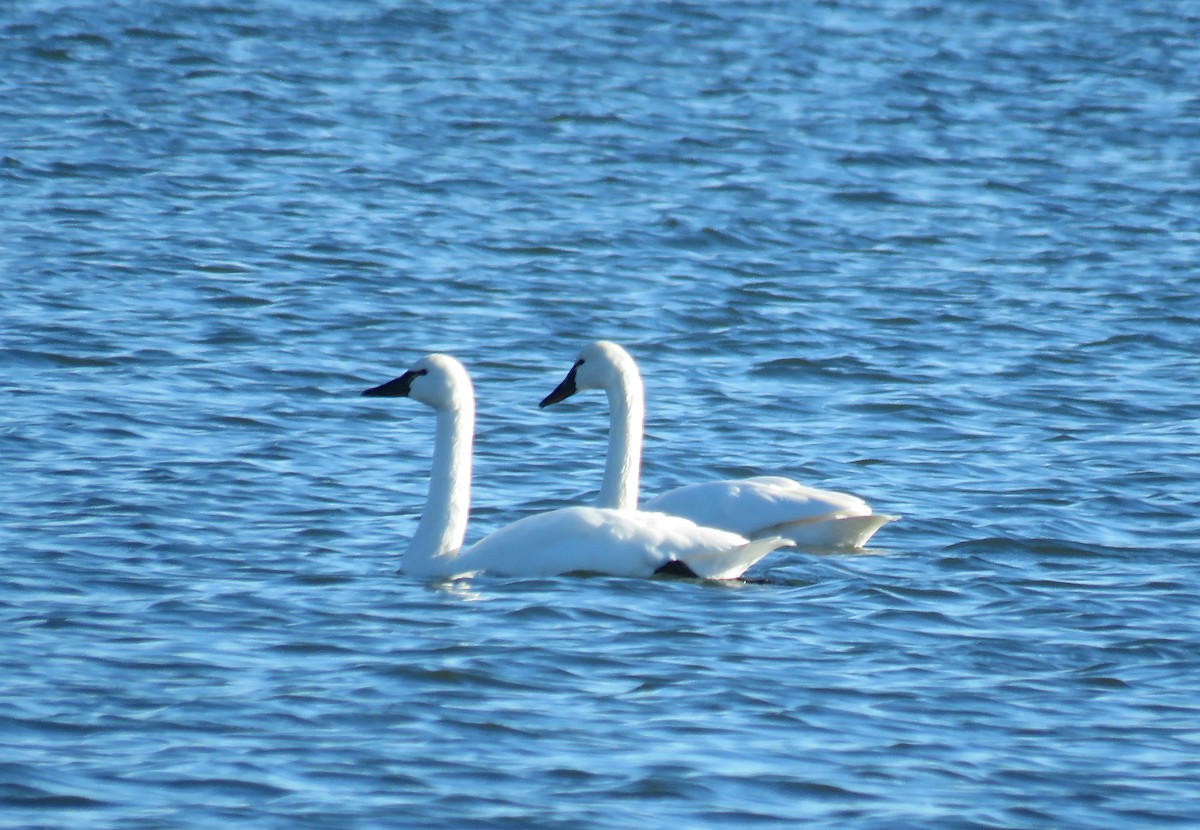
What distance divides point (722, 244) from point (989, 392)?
4.74 meters

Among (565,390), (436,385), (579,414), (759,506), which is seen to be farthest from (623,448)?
(579,414)

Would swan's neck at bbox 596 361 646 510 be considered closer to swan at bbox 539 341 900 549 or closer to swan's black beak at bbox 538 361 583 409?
swan at bbox 539 341 900 549

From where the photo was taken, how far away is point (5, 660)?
6734 mm

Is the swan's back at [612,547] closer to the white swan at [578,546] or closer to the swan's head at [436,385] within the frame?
the white swan at [578,546]

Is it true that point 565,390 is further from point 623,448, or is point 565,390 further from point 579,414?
point 579,414

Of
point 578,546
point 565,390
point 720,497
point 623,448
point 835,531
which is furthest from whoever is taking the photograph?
point 565,390

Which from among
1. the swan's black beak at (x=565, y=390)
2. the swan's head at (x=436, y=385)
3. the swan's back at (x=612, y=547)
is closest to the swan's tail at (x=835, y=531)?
the swan's back at (x=612, y=547)

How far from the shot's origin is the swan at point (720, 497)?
8648 millimetres

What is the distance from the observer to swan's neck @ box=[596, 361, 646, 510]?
8977 millimetres

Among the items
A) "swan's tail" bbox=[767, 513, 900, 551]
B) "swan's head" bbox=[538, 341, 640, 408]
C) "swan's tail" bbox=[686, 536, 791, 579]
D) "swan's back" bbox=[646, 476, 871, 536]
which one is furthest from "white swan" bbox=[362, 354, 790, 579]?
"swan's head" bbox=[538, 341, 640, 408]

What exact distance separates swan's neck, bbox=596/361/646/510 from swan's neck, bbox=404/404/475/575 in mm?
659

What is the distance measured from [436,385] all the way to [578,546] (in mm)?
1069

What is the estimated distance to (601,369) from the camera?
29.9 feet

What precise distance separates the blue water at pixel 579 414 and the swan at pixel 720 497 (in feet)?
0.57
